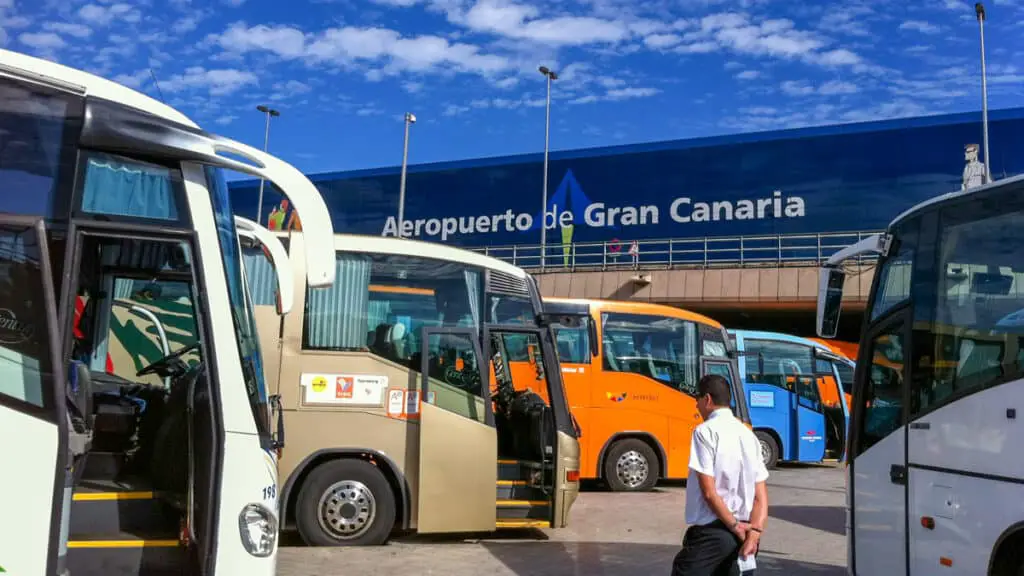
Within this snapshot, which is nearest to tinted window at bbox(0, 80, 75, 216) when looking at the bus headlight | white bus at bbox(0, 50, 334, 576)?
white bus at bbox(0, 50, 334, 576)

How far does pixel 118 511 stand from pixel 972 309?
15.3 ft

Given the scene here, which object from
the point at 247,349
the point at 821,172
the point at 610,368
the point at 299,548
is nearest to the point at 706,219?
the point at 821,172

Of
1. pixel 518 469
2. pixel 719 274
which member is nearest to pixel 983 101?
pixel 719 274

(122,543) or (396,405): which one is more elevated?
(396,405)

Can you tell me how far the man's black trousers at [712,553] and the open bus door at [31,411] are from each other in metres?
2.84

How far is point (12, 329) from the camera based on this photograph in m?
3.58

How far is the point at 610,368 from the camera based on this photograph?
44.0 ft

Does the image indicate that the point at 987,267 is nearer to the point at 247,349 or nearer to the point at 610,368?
the point at 247,349

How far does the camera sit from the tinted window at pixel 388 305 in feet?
27.1

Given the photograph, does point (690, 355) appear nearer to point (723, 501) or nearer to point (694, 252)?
point (723, 501)

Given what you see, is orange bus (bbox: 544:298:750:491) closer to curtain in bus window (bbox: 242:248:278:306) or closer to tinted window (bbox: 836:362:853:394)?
tinted window (bbox: 836:362:853:394)

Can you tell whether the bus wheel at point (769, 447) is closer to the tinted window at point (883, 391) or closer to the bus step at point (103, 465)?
the tinted window at point (883, 391)

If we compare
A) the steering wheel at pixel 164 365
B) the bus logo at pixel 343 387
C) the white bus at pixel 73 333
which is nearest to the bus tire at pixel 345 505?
the bus logo at pixel 343 387

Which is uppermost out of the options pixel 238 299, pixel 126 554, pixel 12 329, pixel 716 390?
pixel 238 299
